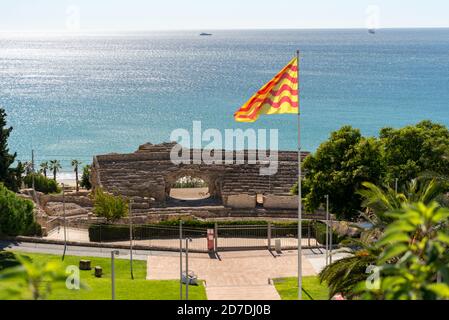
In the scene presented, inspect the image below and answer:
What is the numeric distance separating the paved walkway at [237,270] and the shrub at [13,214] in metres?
7.63

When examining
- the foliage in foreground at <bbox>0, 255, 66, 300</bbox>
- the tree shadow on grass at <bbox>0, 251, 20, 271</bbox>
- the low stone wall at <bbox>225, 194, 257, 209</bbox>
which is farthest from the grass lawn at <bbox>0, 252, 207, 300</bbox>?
the foliage in foreground at <bbox>0, 255, 66, 300</bbox>

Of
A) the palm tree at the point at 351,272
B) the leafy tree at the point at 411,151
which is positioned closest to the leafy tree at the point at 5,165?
the leafy tree at the point at 411,151

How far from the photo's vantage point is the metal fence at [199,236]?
44.5 meters

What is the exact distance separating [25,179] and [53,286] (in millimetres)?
56067

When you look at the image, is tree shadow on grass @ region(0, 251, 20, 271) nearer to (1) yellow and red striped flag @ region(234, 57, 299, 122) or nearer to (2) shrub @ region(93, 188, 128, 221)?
(2) shrub @ region(93, 188, 128, 221)

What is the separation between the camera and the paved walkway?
116ft

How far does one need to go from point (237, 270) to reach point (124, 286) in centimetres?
724

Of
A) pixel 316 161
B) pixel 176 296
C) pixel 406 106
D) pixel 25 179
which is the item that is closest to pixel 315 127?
pixel 406 106

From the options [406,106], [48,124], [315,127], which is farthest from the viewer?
[406,106]

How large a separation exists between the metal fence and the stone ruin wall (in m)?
7.64

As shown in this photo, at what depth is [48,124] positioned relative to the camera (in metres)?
141
